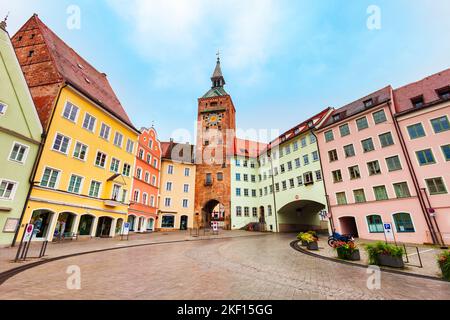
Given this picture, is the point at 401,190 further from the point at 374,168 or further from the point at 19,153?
the point at 19,153

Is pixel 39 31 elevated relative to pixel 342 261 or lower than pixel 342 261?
elevated

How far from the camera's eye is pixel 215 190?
39.7m

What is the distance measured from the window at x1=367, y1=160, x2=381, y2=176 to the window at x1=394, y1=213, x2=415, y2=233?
4.59 metres

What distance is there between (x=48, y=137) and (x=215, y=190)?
2750 cm

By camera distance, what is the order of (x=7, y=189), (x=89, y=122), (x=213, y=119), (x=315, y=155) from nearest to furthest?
1. (x=7, y=189)
2. (x=89, y=122)
3. (x=315, y=155)
4. (x=213, y=119)

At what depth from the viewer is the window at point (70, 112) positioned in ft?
→ 60.8

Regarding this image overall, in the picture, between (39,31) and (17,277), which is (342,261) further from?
(39,31)

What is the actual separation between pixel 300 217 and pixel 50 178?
Answer: 124ft

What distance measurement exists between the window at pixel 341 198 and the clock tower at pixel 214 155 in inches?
763

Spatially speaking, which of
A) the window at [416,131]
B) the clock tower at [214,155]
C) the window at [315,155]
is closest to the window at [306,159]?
the window at [315,155]

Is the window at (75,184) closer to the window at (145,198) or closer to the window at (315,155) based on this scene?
the window at (145,198)

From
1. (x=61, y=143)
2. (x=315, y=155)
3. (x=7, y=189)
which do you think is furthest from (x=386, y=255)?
(x=61, y=143)

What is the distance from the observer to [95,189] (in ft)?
69.4
